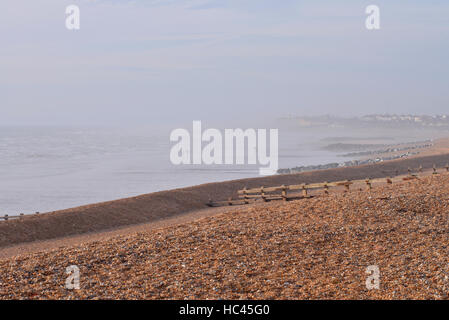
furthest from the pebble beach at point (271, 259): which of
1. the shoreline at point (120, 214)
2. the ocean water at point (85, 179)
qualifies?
the ocean water at point (85, 179)

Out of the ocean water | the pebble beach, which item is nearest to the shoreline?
the pebble beach

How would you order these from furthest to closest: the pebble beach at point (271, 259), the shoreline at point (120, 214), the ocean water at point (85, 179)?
the ocean water at point (85, 179) → the shoreline at point (120, 214) → the pebble beach at point (271, 259)

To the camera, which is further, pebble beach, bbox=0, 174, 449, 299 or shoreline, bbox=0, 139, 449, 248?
shoreline, bbox=0, 139, 449, 248

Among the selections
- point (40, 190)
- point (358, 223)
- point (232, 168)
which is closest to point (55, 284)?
point (358, 223)

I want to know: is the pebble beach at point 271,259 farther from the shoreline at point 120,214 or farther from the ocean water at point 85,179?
the ocean water at point 85,179

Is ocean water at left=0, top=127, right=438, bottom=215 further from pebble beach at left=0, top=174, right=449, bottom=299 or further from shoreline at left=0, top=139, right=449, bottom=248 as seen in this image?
pebble beach at left=0, top=174, right=449, bottom=299

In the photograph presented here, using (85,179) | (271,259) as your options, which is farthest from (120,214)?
(85,179)

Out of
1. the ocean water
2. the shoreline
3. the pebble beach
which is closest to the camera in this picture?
the pebble beach

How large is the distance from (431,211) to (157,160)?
199 feet

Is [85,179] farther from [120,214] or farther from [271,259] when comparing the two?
[271,259]

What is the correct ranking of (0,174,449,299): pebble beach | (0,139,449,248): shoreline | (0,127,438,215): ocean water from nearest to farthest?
1. (0,174,449,299): pebble beach
2. (0,139,449,248): shoreline
3. (0,127,438,215): ocean water

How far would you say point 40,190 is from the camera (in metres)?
44.2
